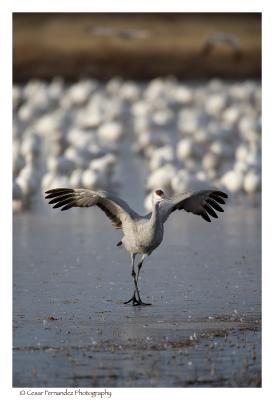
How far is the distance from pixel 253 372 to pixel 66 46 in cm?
2449

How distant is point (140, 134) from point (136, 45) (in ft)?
29.2

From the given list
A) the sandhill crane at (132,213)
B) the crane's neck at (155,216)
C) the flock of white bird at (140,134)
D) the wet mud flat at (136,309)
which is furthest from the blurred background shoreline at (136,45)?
the crane's neck at (155,216)

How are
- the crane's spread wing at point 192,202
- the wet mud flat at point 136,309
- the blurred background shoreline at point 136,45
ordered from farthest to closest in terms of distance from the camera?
the blurred background shoreline at point 136,45
the crane's spread wing at point 192,202
the wet mud flat at point 136,309

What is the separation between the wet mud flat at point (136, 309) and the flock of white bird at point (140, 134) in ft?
7.85

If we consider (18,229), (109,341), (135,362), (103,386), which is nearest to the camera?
(103,386)

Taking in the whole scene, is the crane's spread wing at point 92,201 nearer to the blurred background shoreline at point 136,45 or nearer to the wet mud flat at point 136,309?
the wet mud flat at point 136,309

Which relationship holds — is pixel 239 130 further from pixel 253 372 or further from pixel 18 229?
pixel 253 372

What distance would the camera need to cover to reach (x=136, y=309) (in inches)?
404

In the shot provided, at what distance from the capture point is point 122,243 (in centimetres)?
1085

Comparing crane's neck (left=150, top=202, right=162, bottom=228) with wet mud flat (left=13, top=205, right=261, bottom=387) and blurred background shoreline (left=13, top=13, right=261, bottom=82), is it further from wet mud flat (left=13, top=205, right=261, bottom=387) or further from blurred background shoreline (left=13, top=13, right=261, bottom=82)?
blurred background shoreline (left=13, top=13, right=261, bottom=82)

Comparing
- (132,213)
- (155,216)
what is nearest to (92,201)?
(132,213)

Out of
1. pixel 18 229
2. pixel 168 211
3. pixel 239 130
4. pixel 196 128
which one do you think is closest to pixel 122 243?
pixel 168 211

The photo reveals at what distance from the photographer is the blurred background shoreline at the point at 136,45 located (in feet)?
89.1

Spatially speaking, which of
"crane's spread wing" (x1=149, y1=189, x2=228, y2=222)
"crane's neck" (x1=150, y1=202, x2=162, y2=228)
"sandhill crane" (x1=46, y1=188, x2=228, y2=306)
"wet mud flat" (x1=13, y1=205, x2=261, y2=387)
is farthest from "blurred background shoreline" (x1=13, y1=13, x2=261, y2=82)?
"crane's neck" (x1=150, y1=202, x2=162, y2=228)
